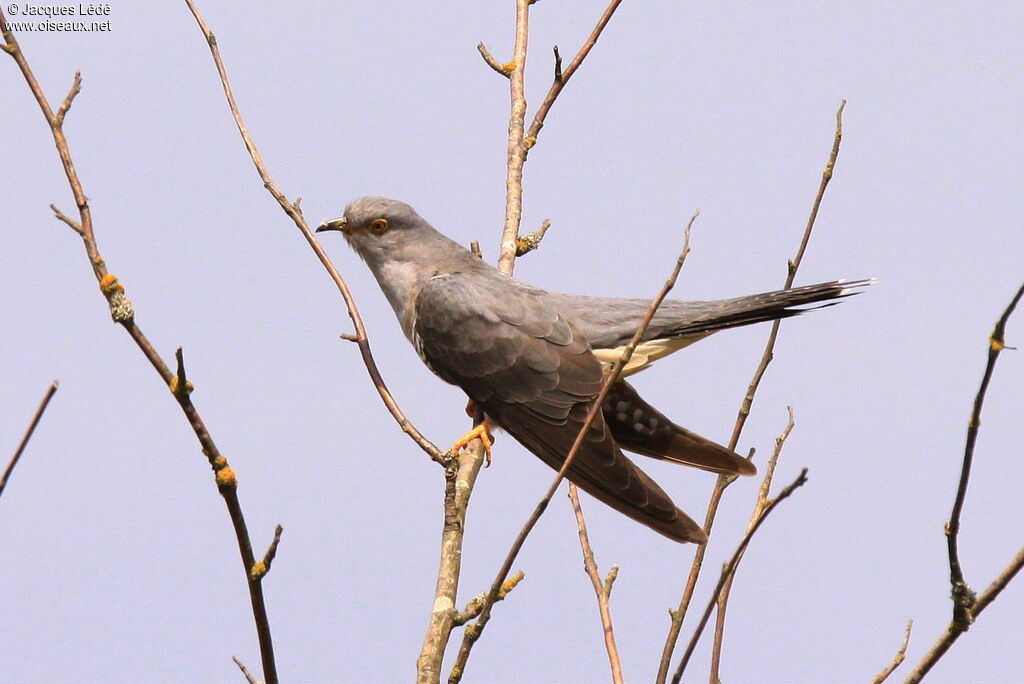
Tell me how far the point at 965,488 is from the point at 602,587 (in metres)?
1.28

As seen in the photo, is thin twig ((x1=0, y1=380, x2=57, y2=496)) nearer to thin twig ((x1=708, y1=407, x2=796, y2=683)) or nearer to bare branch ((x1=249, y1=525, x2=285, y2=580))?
bare branch ((x1=249, y1=525, x2=285, y2=580))

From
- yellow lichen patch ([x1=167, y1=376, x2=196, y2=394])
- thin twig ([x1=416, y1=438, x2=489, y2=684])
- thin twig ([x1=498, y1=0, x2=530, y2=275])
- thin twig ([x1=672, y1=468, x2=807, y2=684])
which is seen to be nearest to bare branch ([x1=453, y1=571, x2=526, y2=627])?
thin twig ([x1=416, y1=438, x2=489, y2=684])

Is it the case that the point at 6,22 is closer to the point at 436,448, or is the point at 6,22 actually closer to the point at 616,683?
the point at 436,448

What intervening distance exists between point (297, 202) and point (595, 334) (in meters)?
1.86

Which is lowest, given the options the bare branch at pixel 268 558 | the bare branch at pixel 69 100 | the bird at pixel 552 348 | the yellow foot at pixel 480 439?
the bare branch at pixel 268 558

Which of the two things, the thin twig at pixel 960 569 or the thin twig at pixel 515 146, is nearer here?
the thin twig at pixel 960 569

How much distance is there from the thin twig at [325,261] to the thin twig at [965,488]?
59.9 inches

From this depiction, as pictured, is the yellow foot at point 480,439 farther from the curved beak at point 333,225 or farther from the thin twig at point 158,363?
the thin twig at point 158,363

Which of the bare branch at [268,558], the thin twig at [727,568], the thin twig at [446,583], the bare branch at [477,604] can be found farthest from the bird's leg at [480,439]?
the bare branch at [268,558]

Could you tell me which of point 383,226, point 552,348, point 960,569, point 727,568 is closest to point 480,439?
point 552,348

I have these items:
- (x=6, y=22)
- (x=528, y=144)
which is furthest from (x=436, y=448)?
(x=528, y=144)

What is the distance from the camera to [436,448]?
3.29 m

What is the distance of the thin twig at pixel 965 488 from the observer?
6.99 feet

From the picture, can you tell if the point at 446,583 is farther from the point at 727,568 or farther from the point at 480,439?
the point at 480,439
